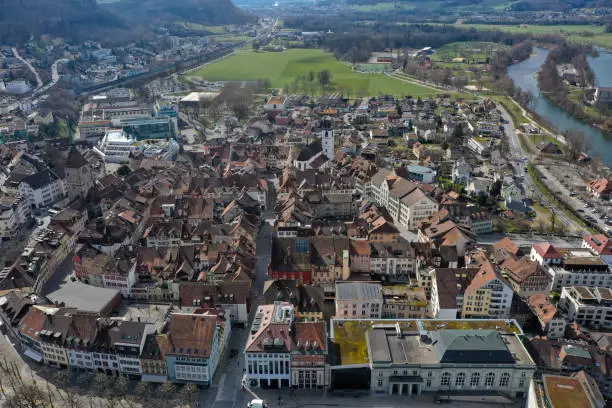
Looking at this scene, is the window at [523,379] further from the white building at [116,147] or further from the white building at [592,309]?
the white building at [116,147]

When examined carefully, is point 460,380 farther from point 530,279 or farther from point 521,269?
point 521,269

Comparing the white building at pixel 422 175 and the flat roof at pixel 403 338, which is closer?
the flat roof at pixel 403 338

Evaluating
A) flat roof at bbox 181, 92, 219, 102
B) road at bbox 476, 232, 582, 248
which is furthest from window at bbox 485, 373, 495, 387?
flat roof at bbox 181, 92, 219, 102

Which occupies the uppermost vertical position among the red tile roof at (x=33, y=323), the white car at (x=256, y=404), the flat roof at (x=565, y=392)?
Result: the flat roof at (x=565, y=392)

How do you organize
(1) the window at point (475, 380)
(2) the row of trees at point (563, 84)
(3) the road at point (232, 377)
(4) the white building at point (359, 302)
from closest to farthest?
(3) the road at point (232, 377) < (1) the window at point (475, 380) < (4) the white building at point (359, 302) < (2) the row of trees at point (563, 84)

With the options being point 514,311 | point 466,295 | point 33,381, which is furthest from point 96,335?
point 514,311

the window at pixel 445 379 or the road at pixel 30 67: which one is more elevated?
the road at pixel 30 67

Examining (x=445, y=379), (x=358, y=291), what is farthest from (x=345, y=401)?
(x=358, y=291)

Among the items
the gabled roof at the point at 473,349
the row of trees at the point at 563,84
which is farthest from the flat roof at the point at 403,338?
the row of trees at the point at 563,84
